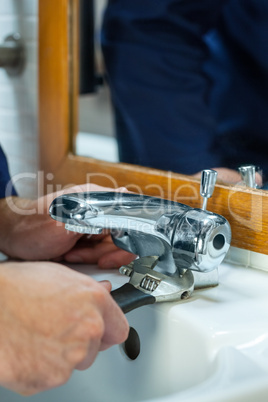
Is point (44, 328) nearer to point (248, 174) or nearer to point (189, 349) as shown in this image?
point (189, 349)

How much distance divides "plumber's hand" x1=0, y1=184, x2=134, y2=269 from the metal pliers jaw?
61 millimetres

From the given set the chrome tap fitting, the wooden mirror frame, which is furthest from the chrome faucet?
the wooden mirror frame

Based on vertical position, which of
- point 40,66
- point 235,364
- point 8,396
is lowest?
point 8,396

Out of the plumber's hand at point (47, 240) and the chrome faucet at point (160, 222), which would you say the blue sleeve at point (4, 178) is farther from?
the chrome faucet at point (160, 222)

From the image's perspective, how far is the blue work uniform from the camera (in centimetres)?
50

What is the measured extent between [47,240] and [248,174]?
0.19 m

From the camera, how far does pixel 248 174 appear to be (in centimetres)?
46

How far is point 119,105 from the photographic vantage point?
23.0 inches

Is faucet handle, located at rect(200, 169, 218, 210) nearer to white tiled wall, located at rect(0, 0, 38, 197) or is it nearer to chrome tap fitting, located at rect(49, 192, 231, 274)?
chrome tap fitting, located at rect(49, 192, 231, 274)

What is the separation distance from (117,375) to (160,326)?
0.06 m

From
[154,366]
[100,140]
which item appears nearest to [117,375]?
[154,366]

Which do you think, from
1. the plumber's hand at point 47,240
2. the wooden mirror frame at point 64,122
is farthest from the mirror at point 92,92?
the plumber's hand at point 47,240

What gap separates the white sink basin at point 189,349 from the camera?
1.05 feet

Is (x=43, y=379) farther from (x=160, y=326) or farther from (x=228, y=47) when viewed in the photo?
(x=228, y=47)
